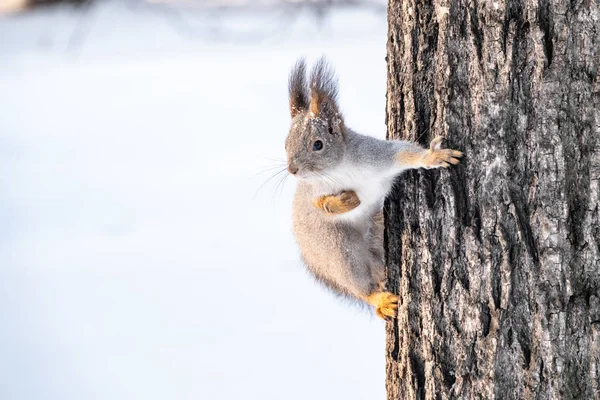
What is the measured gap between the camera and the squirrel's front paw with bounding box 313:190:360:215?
66.6 inches

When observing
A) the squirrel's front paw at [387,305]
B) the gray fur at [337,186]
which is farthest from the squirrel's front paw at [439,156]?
the squirrel's front paw at [387,305]

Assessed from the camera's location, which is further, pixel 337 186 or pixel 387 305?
pixel 337 186

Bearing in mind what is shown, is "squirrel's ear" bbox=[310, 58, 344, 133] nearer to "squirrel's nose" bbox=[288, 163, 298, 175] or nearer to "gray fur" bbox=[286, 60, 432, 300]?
"gray fur" bbox=[286, 60, 432, 300]

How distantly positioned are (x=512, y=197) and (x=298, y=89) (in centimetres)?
64

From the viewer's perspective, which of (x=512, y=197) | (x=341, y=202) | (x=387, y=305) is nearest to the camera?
(x=512, y=197)

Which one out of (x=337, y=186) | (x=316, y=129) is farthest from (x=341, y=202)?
(x=316, y=129)

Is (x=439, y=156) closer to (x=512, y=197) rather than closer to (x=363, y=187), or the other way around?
(x=512, y=197)

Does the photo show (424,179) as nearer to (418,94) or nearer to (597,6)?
(418,94)

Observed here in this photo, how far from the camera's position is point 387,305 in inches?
62.0

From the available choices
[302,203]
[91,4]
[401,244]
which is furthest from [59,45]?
[401,244]

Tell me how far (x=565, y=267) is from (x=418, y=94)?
1.26 feet

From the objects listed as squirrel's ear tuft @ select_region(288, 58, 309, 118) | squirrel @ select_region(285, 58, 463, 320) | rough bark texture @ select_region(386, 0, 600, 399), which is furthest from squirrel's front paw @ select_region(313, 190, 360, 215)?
rough bark texture @ select_region(386, 0, 600, 399)

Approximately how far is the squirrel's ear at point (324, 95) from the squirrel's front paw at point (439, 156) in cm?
40

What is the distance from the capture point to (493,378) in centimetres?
130
